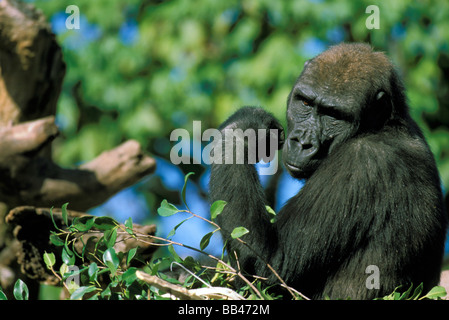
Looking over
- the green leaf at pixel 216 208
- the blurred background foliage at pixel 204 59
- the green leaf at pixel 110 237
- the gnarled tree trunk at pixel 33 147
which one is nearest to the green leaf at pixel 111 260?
the green leaf at pixel 110 237

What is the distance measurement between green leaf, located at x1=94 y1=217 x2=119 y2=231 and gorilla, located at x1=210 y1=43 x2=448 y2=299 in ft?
2.08

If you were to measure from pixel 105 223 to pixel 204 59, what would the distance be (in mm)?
6383

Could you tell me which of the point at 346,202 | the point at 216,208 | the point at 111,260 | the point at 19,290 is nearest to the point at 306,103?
the point at 346,202

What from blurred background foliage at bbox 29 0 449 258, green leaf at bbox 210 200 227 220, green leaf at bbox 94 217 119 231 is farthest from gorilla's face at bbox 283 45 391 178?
blurred background foliage at bbox 29 0 449 258

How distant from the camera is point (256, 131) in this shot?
3.90 metres

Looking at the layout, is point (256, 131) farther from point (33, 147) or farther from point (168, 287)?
point (33, 147)

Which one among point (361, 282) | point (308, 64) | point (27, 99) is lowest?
point (361, 282)

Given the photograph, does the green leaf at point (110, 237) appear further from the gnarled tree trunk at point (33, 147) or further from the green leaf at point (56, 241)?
the gnarled tree trunk at point (33, 147)

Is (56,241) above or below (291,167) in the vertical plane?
below

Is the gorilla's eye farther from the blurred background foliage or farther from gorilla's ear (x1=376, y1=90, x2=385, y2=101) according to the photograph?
the blurred background foliage

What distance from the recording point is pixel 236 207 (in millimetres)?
3473

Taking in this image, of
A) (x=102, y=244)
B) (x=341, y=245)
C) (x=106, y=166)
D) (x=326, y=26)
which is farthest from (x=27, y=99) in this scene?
(x=326, y=26)

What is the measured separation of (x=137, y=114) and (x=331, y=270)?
6.44 meters

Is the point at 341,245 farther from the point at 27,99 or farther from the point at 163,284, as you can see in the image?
the point at 27,99
